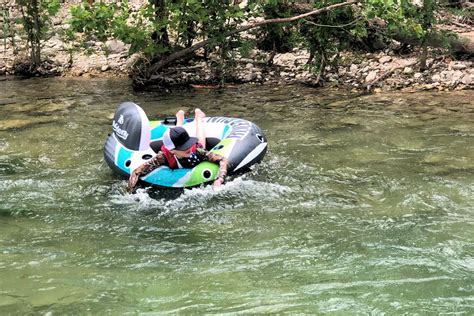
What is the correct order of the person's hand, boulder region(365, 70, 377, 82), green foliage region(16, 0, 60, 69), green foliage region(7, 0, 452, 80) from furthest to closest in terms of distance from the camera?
1. green foliage region(16, 0, 60, 69)
2. boulder region(365, 70, 377, 82)
3. green foliage region(7, 0, 452, 80)
4. the person's hand

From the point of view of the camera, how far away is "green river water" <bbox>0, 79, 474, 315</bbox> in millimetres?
4098

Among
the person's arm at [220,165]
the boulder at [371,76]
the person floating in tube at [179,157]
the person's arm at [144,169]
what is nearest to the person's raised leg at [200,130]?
the person floating in tube at [179,157]

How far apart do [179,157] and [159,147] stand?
74cm

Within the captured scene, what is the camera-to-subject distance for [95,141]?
8.22 meters

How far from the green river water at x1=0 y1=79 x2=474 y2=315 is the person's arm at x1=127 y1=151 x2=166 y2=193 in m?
0.16

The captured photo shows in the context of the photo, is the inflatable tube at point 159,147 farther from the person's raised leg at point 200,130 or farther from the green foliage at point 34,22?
the green foliage at point 34,22

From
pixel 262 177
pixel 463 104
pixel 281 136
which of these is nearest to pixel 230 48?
pixel 281 136

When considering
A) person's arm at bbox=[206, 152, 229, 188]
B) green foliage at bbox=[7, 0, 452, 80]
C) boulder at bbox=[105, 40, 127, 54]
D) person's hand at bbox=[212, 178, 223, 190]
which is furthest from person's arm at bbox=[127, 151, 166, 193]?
boulder at bbox=[105, 40, 127, 54]

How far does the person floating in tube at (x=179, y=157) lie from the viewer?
6242 mm

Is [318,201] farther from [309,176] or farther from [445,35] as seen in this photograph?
[445,35]

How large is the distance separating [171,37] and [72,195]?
21.1 feet

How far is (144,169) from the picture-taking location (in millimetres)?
6273

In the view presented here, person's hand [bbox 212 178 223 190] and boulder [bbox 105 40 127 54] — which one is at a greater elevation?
boulder [bbox 105 40 127 54]

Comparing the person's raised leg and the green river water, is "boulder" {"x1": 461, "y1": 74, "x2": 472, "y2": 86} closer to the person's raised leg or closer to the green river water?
the green river water
